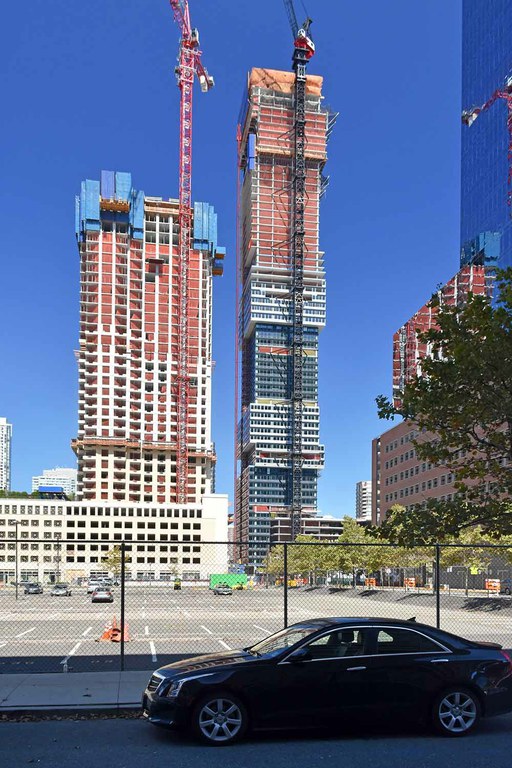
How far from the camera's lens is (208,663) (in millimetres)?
9594

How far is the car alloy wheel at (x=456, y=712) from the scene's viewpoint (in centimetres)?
963

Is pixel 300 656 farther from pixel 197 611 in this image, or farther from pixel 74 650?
pixel 197 611

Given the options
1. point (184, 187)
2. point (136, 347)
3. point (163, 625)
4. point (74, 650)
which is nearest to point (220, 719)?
point (74, 650)

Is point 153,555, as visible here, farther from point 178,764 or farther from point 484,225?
point 178,764

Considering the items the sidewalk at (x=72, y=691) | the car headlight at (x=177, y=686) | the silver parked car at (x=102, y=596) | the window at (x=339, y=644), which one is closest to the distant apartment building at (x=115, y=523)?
the silver parked car at (x=102, y=596)

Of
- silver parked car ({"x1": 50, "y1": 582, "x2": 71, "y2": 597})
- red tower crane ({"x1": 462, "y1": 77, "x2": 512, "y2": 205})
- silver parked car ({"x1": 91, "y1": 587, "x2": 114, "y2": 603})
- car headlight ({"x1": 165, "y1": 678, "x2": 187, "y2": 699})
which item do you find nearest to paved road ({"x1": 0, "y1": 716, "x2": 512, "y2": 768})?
car headlight ({"x1": 165, "y1": 678, "x2": 187, "y2": 699})

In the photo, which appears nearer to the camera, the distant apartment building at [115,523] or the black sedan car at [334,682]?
the black sedan car at [334,682]

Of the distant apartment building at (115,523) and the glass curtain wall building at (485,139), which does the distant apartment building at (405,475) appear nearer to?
the distant apartment building at (115,523)

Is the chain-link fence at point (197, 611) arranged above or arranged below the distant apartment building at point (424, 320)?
below

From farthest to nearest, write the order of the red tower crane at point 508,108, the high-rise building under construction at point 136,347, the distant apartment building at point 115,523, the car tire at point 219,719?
the high-rise building under construction at point 136,347 < the distant apartment building at point 115,523 < the red tower crane at point 508,108 < the car tire at point 219,719

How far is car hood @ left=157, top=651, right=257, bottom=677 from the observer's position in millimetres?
9383

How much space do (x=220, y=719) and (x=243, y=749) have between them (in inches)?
16.8

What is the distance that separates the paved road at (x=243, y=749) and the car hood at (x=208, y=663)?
813 mm

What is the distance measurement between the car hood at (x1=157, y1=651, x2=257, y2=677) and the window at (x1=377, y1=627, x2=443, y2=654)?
5.58ft
